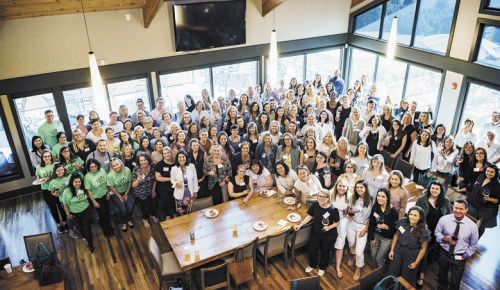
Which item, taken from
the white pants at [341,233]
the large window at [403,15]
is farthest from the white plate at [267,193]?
the large window at [403,15]

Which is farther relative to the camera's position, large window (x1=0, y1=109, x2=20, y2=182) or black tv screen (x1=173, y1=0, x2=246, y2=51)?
black tv screen (x1=173, y1=0, x2=246, y2=51)

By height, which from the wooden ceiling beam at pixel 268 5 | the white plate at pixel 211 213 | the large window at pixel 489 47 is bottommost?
the white plate at pixel 211 213

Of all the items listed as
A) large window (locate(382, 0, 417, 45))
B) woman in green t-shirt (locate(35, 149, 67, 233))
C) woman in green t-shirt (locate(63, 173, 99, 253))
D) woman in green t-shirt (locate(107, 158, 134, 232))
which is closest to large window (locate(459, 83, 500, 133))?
large window (locate(382, 0, 417, 45))

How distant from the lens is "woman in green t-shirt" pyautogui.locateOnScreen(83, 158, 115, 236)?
646 centimetres

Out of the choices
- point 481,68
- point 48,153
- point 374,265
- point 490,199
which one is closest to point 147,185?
point 48,153

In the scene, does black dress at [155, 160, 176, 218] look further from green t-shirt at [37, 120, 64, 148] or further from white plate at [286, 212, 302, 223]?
green t-shirt at [37, 120, 64, 148]

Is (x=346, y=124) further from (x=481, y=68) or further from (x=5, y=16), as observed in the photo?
(x=5, y=16)

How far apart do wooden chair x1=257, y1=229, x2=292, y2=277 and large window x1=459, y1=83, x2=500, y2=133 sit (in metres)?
6.16

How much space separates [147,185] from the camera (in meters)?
7.01

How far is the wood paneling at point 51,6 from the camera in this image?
7.15 meters

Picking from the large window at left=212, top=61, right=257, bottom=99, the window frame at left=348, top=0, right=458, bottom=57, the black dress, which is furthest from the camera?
the large window at left=212, top=61, right=257, bottom=99

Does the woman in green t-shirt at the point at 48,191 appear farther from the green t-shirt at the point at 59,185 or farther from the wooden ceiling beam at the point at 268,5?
the wooden ceiling beam at the point at 268,5

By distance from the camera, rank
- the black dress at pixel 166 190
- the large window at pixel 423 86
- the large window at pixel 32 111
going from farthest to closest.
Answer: the large window at pixel 423 86
the large window at pixel 32 111
the black dress at pixel 166 190

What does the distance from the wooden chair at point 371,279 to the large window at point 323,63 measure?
831 centimetres
